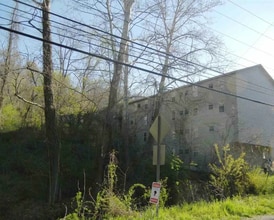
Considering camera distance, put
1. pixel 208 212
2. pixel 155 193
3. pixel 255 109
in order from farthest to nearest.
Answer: pixel 255 109
pixel 208 212
pixel 155 193

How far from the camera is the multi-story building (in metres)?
31.8

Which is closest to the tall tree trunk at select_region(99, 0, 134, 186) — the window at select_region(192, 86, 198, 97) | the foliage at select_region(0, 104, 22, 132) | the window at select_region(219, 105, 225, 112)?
the foliage at select_region(0, 104, 22, 132)

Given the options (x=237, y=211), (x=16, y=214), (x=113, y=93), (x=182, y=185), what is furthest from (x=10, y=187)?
(x=237, y=211)

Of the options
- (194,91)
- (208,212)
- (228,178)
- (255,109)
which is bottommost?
(208,212)

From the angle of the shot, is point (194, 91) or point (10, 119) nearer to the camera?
point (10, 119)

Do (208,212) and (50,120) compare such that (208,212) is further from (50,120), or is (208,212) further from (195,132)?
(195,132)

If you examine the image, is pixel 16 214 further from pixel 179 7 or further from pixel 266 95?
pixel 266 95

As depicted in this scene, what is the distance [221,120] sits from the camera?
34812 millimetres

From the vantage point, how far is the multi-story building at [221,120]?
104ft

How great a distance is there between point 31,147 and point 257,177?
17176 mm

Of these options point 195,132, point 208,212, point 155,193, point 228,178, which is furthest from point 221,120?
point 155,193

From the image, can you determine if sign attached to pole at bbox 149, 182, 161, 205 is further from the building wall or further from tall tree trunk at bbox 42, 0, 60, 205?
the building wall

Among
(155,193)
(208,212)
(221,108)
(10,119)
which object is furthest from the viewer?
(221,108)

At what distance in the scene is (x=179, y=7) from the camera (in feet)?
79.3
